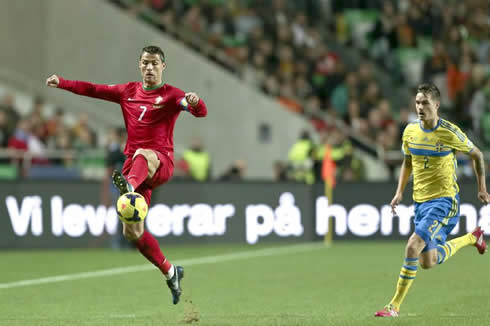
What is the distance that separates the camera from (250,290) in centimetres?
1155

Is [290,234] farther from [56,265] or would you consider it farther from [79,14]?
[79,14]

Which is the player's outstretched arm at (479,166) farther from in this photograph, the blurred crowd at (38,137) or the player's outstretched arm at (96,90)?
the blurred crowd at (38,137)

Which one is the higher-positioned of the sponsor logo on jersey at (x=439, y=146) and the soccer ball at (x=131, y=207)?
the sponsor logo on jersey at (x=439, y=146)

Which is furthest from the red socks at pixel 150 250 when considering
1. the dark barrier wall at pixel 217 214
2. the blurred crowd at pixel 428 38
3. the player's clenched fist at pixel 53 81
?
the blurred crowd at pixel 428 38

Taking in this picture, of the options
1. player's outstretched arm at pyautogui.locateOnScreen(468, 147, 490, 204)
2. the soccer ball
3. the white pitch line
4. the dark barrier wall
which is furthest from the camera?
the dark barrier wall

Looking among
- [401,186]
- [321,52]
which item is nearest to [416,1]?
[321,52]

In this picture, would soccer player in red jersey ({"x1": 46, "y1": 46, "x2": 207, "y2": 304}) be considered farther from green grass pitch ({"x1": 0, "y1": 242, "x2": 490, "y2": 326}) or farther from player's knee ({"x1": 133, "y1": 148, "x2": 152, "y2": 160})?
green grass pitch ({"x1": 0, "y1": 242, "x2": 490, "y2": 326})

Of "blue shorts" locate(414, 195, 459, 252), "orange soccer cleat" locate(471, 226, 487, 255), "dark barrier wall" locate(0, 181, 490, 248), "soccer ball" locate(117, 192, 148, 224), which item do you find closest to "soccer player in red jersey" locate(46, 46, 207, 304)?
"soccer ball" locate(117, 192, 148, 224)

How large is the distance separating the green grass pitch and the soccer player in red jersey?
64 cm

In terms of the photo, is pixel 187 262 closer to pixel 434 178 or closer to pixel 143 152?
pixel 143 152

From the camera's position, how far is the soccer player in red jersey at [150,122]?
29.9 feet

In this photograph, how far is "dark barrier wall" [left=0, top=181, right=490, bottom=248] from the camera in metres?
16.7

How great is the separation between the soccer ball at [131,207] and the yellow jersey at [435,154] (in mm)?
2758

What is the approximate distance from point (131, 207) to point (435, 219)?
116 inches
